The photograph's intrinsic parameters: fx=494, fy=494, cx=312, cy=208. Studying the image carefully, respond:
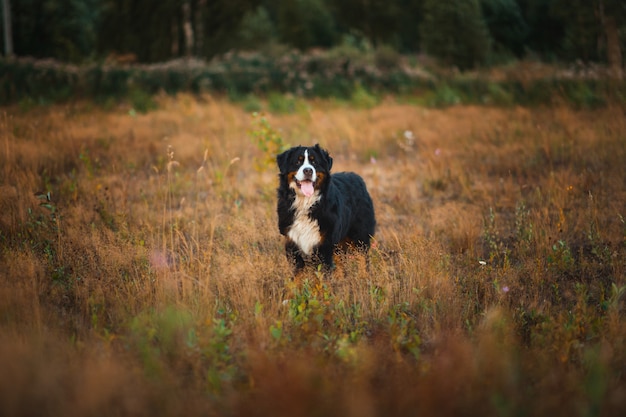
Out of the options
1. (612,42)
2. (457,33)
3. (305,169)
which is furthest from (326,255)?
(457,33)

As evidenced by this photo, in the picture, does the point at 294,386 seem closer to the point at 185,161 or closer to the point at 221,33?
the point at 185,161

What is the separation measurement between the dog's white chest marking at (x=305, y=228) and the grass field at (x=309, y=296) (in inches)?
10.9

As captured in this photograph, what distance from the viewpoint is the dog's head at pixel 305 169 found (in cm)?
454

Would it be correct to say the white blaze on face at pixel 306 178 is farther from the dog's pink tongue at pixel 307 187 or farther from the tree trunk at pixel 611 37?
the tree trunk at pixel 611 37

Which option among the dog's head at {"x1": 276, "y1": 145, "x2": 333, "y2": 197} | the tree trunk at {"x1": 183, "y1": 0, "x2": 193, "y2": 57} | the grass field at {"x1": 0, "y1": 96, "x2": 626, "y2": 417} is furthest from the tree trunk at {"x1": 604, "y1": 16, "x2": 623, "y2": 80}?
the tree trunk at {"x1": 183, "y1": 0, "x2": 193, "y2": 57}

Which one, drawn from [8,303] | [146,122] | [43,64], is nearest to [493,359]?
[8,303]

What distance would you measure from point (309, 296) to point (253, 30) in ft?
102

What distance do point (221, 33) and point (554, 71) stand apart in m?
19.8

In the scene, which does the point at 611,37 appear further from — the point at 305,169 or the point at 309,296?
the point at 309,296

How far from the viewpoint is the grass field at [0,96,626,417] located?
261 cm

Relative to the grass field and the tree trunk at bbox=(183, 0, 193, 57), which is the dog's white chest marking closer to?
the grass field

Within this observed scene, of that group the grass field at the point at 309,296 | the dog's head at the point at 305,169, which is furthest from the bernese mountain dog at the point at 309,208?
the grass field at the point at 309,296

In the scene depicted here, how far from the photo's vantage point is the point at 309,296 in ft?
13.2

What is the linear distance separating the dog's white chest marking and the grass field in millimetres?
278
